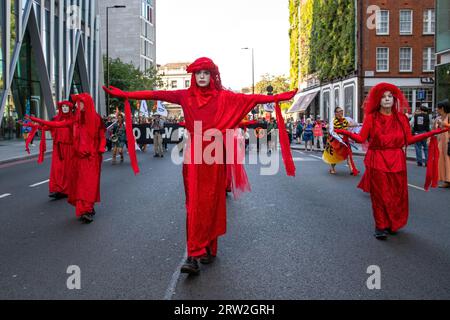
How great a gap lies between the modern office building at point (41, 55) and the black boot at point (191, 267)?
2660 cm

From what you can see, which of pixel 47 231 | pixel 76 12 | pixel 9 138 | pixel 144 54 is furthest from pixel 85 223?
pixel 144 54

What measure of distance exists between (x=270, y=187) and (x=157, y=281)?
7.21 m

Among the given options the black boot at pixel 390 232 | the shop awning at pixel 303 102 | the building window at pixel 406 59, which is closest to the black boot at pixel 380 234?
the black boot at pixel 390 232

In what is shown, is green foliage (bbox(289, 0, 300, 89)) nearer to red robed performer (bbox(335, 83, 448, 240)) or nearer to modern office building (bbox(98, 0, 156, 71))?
modern office building (bbox(98, 0, 156, 71))

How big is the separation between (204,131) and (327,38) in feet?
146

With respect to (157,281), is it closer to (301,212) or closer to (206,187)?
(206,187)

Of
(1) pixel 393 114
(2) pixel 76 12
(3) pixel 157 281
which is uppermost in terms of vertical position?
(2) pixel 76 12

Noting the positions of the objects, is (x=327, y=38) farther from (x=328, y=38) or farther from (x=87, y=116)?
(x=87, y=116)

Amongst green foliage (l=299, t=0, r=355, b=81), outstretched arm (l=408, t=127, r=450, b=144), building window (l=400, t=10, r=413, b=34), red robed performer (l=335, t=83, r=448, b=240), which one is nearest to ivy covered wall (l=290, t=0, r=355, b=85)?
green foliage (l=299, t=0, r=355, b=81)

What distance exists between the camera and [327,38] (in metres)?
47.7

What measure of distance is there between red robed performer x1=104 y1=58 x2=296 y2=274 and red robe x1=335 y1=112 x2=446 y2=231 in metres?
1.98

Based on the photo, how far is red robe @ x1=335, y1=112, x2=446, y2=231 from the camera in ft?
21.4

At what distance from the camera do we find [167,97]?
202 inches

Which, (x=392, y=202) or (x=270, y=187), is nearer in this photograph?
(x=392, y=202)
